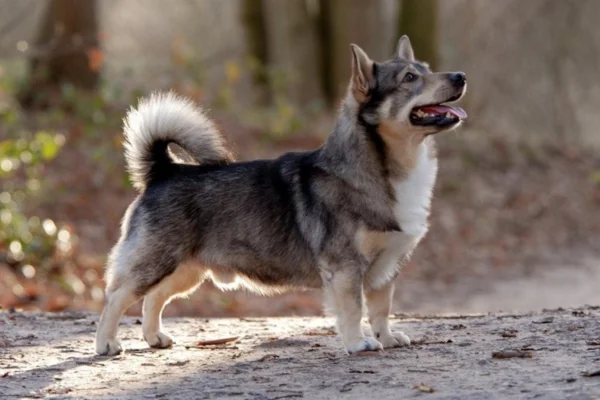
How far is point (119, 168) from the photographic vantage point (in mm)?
15406

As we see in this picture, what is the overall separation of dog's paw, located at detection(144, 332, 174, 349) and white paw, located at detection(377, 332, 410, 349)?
4.90ft

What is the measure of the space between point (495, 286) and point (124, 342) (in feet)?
23.6

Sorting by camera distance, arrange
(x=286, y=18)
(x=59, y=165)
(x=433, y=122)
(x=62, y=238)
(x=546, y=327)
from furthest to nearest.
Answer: (x=286, y=18) < (x=59, y=165) < (x=62, y=238) < (x=546, y=327) < (x=433, y=122)

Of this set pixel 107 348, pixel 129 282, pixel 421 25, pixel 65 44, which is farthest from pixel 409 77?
pixel 421 25

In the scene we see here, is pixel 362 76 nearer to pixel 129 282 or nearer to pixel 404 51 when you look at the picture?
pixel 404 51

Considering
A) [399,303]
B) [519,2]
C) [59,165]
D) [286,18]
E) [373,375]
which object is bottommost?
[373,375]

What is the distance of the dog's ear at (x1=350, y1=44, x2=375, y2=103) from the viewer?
21.7ft

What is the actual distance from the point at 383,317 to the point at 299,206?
37.3 inches

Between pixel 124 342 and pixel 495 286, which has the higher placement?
pixel 495 286

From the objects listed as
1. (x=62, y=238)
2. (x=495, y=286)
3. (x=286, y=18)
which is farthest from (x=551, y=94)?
(x=62, y=238)

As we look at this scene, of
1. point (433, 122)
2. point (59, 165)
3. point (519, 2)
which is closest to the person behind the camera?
point (433, 122)

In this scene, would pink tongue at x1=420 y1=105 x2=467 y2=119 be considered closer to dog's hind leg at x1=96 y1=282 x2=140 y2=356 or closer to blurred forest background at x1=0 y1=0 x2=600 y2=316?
dog's hind leg at x1=96 y1=282 x2=140 y2=356

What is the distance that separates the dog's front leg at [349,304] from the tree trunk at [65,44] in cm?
1067

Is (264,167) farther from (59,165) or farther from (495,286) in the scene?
(59,165)
